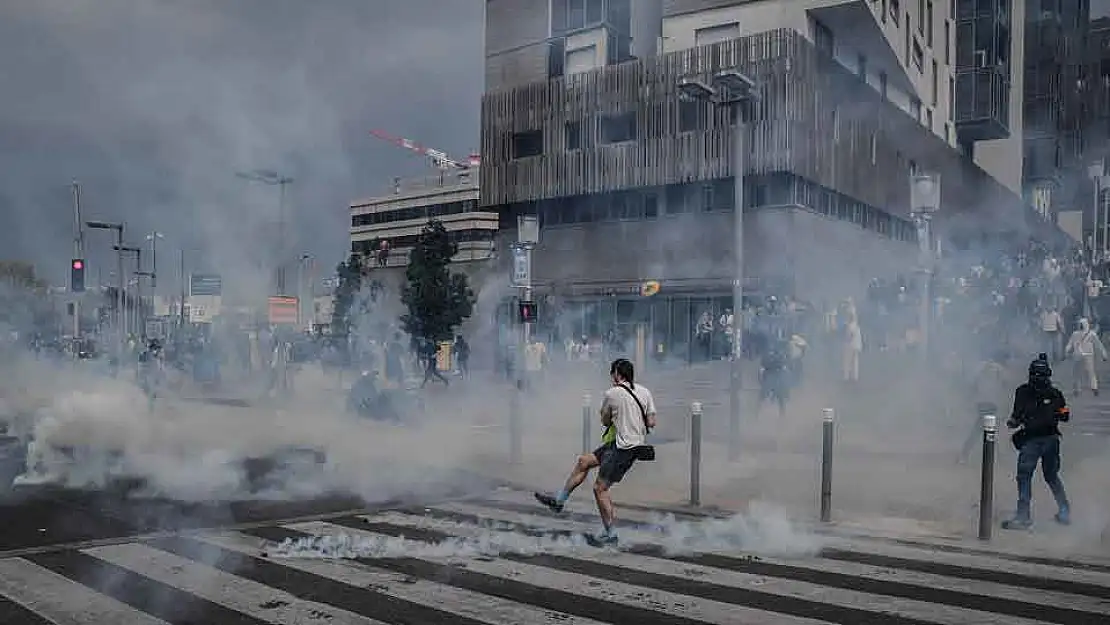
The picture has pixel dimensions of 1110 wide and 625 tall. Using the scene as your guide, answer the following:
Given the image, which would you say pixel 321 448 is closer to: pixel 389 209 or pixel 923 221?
pixel 389 209

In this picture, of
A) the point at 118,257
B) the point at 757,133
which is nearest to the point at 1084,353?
the point at 757,133

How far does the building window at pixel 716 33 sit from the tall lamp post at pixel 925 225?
19.5ft

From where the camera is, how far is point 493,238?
26.2 metres

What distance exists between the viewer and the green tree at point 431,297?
62.1 ft

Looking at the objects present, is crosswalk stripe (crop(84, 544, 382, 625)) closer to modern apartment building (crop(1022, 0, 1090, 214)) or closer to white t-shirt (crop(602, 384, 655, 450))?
white t-shirt (crop(602, 384, 655, 450))

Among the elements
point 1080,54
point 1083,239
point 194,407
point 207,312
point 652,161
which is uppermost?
point 652,161

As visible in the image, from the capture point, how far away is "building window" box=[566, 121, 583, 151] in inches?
664

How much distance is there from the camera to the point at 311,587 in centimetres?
457

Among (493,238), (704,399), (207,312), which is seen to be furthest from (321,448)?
(493,238)

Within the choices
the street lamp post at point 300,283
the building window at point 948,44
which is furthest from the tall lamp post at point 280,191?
the building window at point 948,44

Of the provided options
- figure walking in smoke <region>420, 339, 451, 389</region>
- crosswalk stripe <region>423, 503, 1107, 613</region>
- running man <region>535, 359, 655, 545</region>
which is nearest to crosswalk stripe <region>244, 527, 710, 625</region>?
running man <region>535, 359, 655, 545</region>

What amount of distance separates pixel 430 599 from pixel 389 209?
4127mm

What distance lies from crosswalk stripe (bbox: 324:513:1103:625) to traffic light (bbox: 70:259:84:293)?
6.05 m

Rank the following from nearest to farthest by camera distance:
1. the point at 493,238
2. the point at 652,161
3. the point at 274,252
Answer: the point at 274,252 < the point at 652,161 < the point at 493,238
